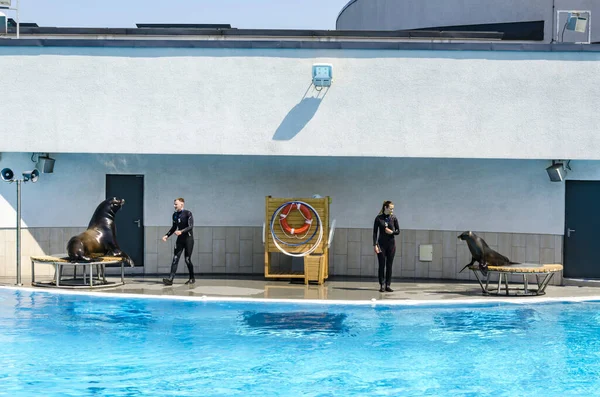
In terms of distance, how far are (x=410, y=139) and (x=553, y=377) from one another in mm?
7139

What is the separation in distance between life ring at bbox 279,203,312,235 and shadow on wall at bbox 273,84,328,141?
139 centimetres

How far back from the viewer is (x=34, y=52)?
1736 centimetres

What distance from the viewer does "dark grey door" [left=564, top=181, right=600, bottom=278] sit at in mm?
18016

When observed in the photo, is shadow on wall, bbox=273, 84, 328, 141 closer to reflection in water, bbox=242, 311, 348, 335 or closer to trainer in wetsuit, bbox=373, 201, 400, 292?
trainer in wetsuit, bbox=373, 201, 400, 292

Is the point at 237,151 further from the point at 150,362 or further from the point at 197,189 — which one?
the point at 150,362

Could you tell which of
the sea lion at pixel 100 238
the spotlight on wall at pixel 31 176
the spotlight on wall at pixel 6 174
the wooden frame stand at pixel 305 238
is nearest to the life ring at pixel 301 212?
the wooden frame stand at pixel 305 238

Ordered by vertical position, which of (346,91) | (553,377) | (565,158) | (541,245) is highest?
(346,91)

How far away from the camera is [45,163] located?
1825 cm

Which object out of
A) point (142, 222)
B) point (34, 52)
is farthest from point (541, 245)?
point (34, 52)

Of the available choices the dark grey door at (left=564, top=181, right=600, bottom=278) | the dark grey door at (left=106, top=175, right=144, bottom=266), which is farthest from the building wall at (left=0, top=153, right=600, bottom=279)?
the dark grey door at (left=564, top=181, right=600, bottom=278)

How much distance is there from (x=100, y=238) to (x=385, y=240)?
18.4ft

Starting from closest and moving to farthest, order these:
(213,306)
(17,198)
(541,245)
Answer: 1. (213,306)
2. (17,198)
3. (541,245)

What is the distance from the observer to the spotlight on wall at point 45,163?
18.2 m

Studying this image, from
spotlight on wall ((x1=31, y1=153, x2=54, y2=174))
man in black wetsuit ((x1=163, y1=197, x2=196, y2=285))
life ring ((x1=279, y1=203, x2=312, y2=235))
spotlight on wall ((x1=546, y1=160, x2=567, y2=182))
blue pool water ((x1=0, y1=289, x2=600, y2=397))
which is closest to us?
blue pool water ((x1=0, y1=289, x2=600, y2=397))
